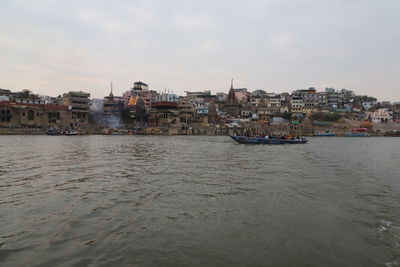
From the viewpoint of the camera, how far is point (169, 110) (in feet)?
305

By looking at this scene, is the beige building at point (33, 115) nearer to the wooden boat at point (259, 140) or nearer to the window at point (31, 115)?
the window at point (31, 115)

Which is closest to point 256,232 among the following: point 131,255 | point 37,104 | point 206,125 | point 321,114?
point 131,255

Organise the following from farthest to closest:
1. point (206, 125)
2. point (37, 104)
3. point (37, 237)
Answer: point (206, 125) < point (37, 104) < point (37, 237)

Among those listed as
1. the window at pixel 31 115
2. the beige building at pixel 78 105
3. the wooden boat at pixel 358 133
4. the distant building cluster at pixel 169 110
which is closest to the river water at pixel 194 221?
the distant building cluster at pixel 169 110

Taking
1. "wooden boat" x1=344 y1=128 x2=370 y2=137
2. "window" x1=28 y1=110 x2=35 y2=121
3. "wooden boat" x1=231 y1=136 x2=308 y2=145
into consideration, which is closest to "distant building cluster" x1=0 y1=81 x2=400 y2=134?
"window" x1=28 y1=110 x2=35 y2=121

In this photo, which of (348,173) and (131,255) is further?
(348,173)

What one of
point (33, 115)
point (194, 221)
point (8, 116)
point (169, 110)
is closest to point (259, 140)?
point (194, 221)

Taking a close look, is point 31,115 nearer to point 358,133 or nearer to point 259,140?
point 259,140

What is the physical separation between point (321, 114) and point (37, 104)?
96.9 meters

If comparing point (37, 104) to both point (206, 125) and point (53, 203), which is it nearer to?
point (206, 125)

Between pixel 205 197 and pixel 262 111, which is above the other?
pixel 262 111

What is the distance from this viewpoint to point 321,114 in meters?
102

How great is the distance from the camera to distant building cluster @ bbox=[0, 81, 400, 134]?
267ft

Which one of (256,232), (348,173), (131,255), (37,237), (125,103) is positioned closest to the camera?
(131,255)
